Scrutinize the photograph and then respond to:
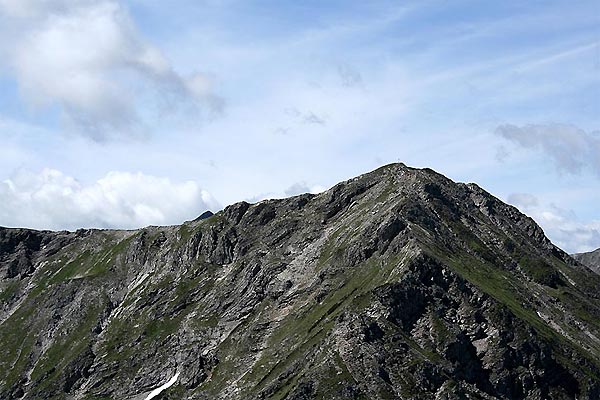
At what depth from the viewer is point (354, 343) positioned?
186 metres

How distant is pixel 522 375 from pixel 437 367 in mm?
22426

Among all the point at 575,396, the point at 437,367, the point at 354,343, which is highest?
the point at 354,343

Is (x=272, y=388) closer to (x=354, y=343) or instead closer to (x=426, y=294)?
(x=354, y=343)

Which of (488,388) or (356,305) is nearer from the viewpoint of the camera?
(488,388)

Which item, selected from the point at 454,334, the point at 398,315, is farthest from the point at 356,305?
the point at 454,334

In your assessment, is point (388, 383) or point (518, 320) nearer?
point (388, 383)

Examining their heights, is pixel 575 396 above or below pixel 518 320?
below

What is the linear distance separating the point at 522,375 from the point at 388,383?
3341cm

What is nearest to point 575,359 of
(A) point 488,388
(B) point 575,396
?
(B) point 575,396

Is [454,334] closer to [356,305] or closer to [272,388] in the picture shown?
[356,305]

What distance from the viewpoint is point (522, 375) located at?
617ft

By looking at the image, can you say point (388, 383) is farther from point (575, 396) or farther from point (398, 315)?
point (575, 396)

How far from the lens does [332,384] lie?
17925 centimetres

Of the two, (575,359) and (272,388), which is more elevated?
(272,388)
